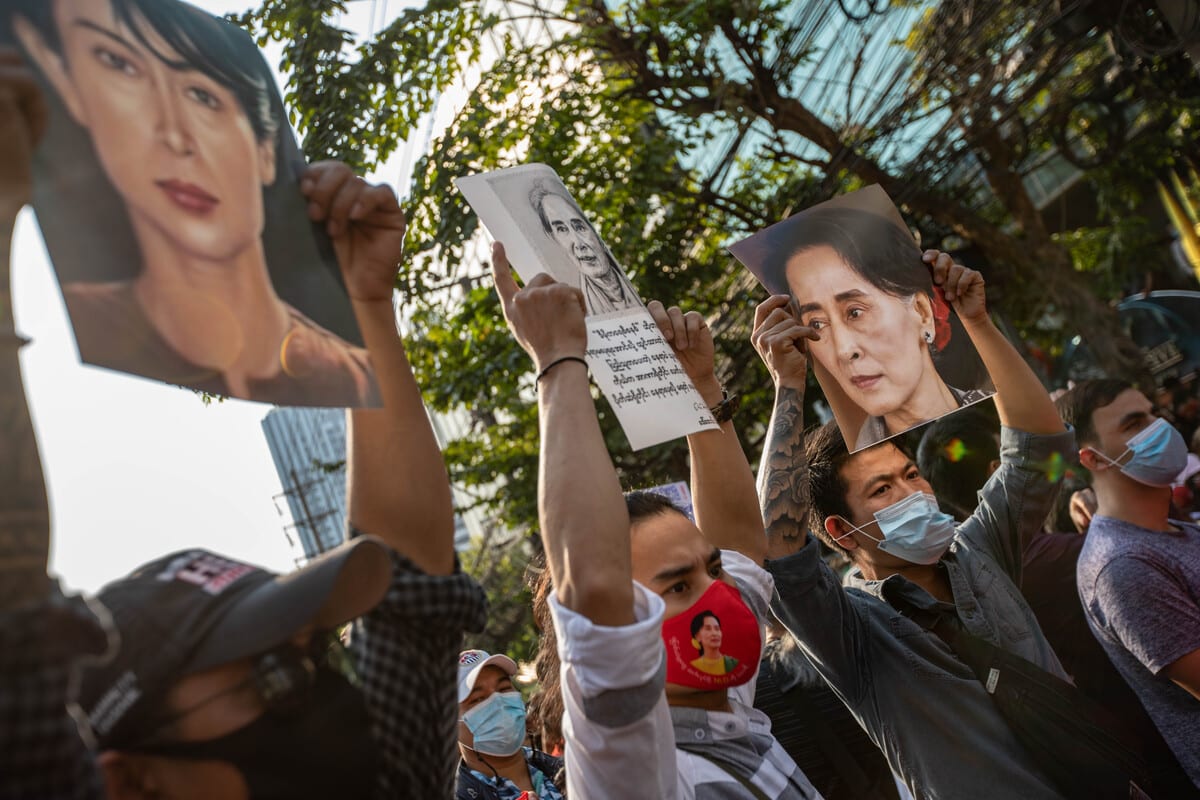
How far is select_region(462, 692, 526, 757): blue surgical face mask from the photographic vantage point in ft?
11.2

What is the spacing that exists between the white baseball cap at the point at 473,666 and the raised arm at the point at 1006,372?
1.84 metres

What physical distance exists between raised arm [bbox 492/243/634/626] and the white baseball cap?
6.30 ft

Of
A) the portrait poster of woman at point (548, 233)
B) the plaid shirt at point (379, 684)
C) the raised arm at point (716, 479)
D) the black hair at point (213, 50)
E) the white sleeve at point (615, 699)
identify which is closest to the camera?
the plaid shirt at point (379, 684)

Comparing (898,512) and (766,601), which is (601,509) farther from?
(898,512)

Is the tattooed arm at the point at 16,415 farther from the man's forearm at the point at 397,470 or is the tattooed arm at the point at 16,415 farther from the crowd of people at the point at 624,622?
the man's forearm at the point at 397,470

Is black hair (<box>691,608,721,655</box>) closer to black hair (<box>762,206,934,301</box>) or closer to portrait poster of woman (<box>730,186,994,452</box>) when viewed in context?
portrait poster of woman (<box>730,186,994,452</box>)

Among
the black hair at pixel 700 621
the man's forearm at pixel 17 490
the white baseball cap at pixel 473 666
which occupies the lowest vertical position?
the black hair at pixel 700 621

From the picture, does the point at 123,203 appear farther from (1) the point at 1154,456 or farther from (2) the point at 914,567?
(1) the point at 1154,456

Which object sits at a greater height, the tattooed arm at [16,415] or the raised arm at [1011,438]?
the tattooed arm at [16,415]

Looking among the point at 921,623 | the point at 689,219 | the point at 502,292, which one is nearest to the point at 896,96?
the point at 689,219

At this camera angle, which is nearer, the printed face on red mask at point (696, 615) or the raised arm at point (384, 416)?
the raised arm at point (384, 416)

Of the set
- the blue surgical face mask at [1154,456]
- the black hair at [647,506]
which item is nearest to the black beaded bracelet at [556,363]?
the black hair at [647,506]

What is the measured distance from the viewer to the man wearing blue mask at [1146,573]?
109 inches

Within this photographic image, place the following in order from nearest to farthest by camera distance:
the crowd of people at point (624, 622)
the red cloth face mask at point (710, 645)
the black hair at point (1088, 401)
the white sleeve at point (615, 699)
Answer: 1. the crowd of people at point (624, 622)
2. the white sleeve at point (615, 699)
3. the red cloth face mask at point (710, 645)
4. the black hair at point (1088, 401)
